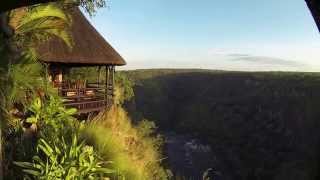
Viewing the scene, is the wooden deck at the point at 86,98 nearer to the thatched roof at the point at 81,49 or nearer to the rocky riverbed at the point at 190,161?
the thatched roof at the point at 81,49

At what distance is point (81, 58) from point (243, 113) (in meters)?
80.7

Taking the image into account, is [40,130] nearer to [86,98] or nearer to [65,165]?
[65,165]

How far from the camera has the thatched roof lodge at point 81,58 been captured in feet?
61.6

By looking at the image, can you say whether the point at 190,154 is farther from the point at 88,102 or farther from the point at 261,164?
the point at 88,102

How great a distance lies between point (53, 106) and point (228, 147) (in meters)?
71.1

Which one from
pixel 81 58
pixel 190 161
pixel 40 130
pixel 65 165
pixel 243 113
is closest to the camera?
pixel 65 165

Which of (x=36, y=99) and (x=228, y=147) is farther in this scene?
(x=228, y=147)

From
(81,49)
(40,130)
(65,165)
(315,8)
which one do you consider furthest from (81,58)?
(315,8)

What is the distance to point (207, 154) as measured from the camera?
198 feet

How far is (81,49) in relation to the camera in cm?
2098

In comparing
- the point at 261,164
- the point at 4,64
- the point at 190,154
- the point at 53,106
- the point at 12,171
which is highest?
the point at 4,64

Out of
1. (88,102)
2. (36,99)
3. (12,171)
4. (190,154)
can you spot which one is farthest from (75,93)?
(190,154)

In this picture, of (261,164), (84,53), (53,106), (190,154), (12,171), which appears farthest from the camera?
(261,164)

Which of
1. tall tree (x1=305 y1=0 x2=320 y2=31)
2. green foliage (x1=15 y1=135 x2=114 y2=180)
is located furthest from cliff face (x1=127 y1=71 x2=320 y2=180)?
tall tree (x1=305 y1=0 x2=320 y2=31)
